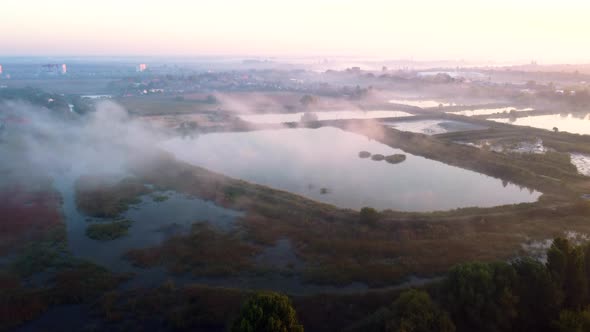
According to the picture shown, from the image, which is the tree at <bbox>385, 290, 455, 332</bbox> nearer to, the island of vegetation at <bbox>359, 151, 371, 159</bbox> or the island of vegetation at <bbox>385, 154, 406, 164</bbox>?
the island of vegetation at <bbox>385, 154, 406, 164</bbox>

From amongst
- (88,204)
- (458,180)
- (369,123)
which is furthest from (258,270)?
(369,123)

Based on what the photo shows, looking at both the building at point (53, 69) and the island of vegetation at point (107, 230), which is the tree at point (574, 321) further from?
the building at point (53, 69)

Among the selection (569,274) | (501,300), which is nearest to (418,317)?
(501,300)

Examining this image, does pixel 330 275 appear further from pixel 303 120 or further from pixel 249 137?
pixel 303 120

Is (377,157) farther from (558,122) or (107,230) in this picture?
(558,122)

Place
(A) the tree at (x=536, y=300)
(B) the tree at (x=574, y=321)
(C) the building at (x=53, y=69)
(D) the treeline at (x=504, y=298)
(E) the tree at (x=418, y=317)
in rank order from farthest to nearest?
(C) the building at (x=53, y=69)
(A) the tree at (x=536, y=300)
(D) the treeline at (x=504, y=298)
(E) the tree at (x=418, y=317)
(B) the tree at (x=574, y=321)

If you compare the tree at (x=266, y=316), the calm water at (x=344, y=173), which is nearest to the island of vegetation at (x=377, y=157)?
the calm water at (x=344, y=173)
